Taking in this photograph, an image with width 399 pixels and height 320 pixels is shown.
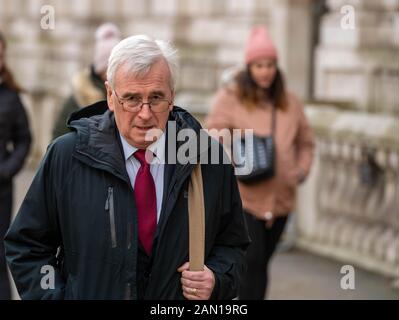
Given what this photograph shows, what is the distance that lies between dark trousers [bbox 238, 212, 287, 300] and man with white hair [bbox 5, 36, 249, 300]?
3.37 m

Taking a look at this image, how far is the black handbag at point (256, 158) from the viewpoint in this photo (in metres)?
8.48

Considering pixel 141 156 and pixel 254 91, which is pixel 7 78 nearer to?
pixel 254 91

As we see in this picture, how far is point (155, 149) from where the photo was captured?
5.05 metres

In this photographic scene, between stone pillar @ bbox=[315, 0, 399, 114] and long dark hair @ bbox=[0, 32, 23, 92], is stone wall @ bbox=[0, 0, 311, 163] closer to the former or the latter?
stone pillar @ bbox=[315, 0, 399, 114]

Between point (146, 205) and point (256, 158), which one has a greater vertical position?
point (146, 205)

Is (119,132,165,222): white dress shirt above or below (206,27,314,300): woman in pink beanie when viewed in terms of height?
above

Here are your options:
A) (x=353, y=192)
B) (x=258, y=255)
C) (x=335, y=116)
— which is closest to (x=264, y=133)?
(x=258, y=255)

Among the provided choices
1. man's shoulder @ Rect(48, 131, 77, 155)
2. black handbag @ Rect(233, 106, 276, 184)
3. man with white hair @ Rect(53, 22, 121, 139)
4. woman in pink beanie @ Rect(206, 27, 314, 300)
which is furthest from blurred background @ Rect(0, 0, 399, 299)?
man's shoulder @ Rect(48, 131, 77, 155)

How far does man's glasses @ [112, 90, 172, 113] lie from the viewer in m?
4.95

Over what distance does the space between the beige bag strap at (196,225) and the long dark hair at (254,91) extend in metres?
3.71

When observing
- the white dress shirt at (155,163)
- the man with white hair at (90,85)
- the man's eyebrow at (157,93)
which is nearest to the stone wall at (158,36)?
the man with white hair at (90,85)

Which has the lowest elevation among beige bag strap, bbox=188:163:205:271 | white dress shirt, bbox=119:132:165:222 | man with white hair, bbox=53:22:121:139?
man with white hair, bbox=53:22:121:139

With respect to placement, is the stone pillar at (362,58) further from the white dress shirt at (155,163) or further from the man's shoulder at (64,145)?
the man's shoulder at (64,145)

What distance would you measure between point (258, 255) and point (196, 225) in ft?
11.5
